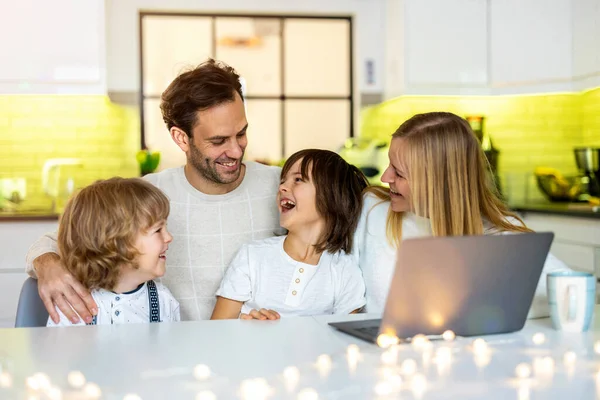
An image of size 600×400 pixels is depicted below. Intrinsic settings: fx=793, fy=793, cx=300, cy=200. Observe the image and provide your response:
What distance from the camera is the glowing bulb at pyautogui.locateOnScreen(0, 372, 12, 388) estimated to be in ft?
3.65

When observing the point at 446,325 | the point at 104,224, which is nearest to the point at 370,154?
the point at 104,224

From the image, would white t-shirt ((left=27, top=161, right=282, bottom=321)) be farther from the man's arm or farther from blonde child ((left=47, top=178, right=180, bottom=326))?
the man's arm

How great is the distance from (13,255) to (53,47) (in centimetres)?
113

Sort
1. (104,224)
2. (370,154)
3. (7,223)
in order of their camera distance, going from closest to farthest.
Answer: (104,224) < (7,223) < (370,154)

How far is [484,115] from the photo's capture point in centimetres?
498

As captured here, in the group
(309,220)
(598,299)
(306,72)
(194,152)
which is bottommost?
(598,299)

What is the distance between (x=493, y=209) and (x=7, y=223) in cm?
282

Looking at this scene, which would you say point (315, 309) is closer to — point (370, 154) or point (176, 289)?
point (176, 289)

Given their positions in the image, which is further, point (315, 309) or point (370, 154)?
point (370, 154)

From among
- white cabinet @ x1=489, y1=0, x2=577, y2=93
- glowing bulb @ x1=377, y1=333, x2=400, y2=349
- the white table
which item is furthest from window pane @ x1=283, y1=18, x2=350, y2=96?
glowing bulb @ x1=377, y1=333, x2=400, y2=349

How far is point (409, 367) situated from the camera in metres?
1.18

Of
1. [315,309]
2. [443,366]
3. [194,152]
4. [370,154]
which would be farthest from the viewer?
[370,154]

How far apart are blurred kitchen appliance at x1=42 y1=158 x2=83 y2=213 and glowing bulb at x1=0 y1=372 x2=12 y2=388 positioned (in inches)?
137

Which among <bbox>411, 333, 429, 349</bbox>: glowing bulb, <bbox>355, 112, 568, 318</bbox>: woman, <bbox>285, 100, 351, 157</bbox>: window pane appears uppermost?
<bbox>285, 100, 351, 157</bbox>: window pane
